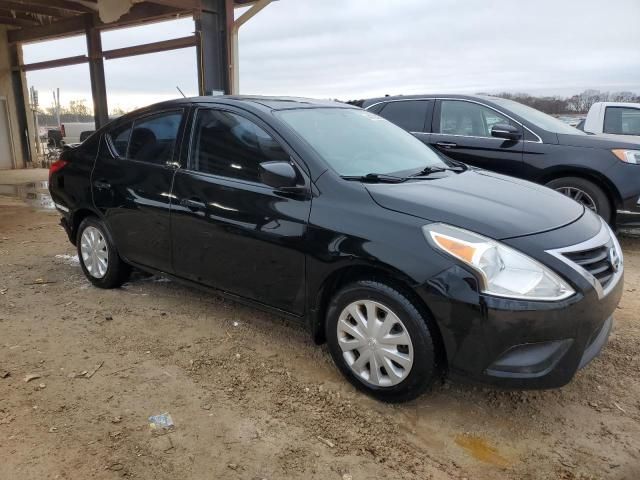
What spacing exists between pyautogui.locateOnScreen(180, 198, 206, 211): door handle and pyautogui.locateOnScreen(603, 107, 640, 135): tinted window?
6.97 metres

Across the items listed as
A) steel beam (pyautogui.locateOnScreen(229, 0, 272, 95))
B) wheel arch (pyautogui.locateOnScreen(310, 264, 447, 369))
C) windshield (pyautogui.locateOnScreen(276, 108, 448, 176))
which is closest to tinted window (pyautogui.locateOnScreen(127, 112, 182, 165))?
windshield (pyautogui.locateOnScreen(276, 108, 448, 176))

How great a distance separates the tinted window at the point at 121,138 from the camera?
14.0 ft

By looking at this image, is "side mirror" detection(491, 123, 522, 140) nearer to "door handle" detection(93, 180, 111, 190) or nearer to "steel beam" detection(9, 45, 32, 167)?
"door handle" detection(93, 180, 111, 190)

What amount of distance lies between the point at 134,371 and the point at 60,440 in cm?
70

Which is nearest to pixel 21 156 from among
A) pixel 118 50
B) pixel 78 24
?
pixel 78 24

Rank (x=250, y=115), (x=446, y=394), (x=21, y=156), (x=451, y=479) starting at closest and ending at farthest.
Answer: (x=451, y=479) → (x=446, y=394) → (x=250, y=115) → (x=21, y=156)

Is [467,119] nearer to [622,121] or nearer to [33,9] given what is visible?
[622,121]

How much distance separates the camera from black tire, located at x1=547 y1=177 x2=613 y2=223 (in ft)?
18.7

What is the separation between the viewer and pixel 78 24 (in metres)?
11.9

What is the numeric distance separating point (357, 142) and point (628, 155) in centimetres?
371

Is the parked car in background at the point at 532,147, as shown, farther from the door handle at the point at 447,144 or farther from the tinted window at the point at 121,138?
the tinted window at the point at 121,138

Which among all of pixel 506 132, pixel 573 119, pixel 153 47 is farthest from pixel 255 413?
pixel 153 47

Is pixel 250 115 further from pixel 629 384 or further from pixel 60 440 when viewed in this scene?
pixel 629 384

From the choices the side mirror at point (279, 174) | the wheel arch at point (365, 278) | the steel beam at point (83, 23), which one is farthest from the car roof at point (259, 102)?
the steel beam at point (83, 23)
